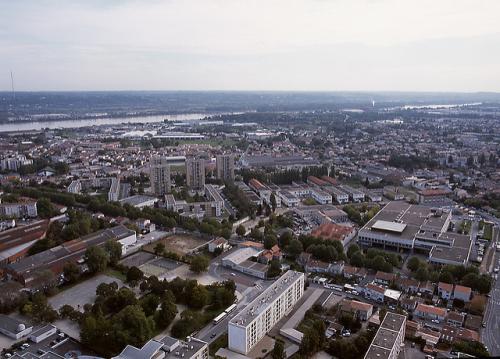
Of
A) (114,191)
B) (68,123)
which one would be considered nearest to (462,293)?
(114,191)

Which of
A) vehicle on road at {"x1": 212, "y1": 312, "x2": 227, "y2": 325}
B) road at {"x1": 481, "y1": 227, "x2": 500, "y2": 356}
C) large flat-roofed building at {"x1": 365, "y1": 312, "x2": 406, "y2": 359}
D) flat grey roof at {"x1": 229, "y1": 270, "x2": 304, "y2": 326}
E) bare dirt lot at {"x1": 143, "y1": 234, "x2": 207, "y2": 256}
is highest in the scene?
flat grey roof at {"x1": 229, "y1": 270, "x2": 304, "y2": 326}

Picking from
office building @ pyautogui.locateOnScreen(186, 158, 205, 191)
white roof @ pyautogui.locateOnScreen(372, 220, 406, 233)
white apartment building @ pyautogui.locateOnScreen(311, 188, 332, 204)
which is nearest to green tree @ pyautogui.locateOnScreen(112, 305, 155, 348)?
white roof @ pyautogui.locateOnScreen(372, 220, 406, 233)

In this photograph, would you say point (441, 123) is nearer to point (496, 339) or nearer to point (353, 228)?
point (353, 228)

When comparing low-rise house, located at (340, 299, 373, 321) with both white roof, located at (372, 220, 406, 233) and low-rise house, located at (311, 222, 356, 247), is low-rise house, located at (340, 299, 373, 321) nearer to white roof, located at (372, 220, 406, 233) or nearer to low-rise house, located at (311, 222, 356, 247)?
low-rise house, located at (311, 222, 356, 247)

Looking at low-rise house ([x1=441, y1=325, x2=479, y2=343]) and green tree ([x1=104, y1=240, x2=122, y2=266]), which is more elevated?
green tree ([x1=104, y1=240, x2=122, y2=266])

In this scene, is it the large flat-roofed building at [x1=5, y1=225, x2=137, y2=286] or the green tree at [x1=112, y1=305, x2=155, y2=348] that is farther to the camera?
the large flat-roofed building at [x1=5, y1=225, x2=137, y2=286]

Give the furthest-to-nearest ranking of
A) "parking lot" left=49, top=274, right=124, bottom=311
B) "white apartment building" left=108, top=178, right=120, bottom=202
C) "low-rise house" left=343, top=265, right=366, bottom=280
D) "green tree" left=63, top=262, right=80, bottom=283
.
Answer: "white apartment building" left=108, top=178, right=120, bottom=202 → "low-rise house" left=343, top=265, right=366, bottom=280 → "green tree" left=63, top=262, right=80, bottom=283 → "parking lot" left=49, top=274, right=124, bottom=311
